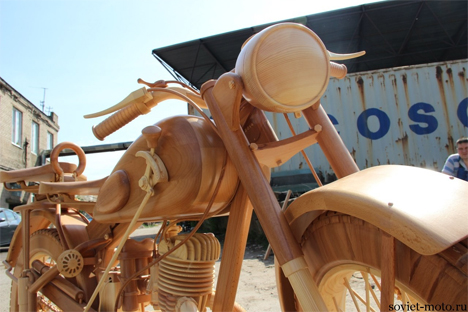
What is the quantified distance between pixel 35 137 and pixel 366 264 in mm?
17119

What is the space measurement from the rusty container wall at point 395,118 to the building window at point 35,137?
12.0 meters

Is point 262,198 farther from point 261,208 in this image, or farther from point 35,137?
point 35,137

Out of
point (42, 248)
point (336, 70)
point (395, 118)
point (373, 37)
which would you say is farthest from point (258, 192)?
point (373, 37)

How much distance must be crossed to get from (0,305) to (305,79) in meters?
3.92

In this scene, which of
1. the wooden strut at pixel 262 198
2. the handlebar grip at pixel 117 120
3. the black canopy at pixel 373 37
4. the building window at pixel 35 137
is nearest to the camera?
the wooden strut at pixel 262 198

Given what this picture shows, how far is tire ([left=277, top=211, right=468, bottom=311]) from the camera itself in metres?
0.69

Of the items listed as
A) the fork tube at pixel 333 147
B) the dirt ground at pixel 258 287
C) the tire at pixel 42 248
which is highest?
the fork tube at pixel 333 147

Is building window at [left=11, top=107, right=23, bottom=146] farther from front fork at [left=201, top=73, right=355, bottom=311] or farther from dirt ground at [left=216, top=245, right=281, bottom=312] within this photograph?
front fork at [left=201, top=73, right=355, bottom=311]

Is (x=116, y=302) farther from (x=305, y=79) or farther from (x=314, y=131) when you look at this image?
(x=305, y=79)

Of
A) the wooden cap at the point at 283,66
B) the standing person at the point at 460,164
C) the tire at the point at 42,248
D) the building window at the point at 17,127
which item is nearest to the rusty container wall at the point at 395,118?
the standing person at the point at 460,164

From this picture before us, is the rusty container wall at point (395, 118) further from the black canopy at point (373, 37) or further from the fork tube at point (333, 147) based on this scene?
the fork tube at point (333, 147)

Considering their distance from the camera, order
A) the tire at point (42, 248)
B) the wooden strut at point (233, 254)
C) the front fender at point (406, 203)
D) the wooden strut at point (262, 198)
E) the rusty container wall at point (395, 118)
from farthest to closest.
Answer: the rusty container wall at point (395, 118), the tire at point (42, 248), the wooden strut at point (233, 254), the wooden strut at point (262, 198), the front fender at point (406, 203)

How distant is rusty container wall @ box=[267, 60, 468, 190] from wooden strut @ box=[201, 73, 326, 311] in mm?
6250

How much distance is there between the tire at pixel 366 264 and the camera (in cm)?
69
